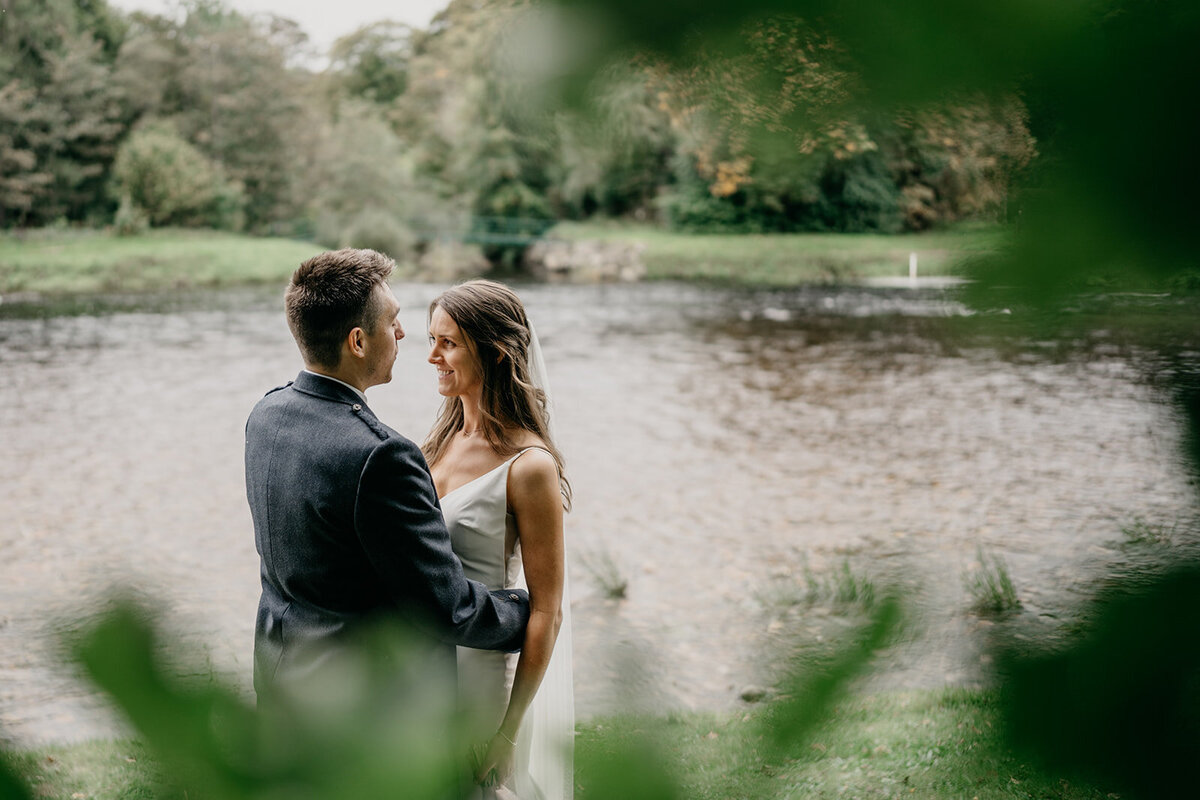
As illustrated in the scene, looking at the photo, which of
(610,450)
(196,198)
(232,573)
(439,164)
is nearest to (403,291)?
(439,164)

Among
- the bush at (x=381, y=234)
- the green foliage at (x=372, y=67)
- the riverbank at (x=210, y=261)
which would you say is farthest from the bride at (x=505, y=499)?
the bush at (x=381, y=234)

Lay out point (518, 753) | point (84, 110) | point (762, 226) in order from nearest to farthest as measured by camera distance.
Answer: point (762, 226), point (518, 753), point (84, 110)

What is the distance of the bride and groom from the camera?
4.80 feet

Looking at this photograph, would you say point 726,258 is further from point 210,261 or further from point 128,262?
point 128,262

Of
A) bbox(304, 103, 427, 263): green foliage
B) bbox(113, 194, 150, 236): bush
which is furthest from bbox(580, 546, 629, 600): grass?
bbox(113, 194, 150, 236): bush

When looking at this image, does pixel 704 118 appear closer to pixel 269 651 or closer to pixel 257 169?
pixel 269 651

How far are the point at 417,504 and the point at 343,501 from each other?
12 cm

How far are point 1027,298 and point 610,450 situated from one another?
1021 centimetres

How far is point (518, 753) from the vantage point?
195 centimetres

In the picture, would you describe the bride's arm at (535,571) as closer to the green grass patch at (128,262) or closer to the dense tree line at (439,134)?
the dense tree line at (439,134)

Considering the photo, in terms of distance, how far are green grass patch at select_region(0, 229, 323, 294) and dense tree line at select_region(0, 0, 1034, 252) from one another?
1.02 metres

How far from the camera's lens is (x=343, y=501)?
58.6 inches

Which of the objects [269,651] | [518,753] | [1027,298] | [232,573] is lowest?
[232,573]

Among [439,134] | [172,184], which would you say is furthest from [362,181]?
[439,134]
